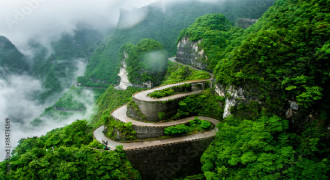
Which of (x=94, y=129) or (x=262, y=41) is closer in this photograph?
(x=262, y=41)

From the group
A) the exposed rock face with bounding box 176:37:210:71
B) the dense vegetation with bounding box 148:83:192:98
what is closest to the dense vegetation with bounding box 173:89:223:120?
the dense vegetation with bounding box 148:83:192:98

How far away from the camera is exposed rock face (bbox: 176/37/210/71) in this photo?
35.8 meters

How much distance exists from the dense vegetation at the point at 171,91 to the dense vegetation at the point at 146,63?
18.0 m

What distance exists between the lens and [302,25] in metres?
16.9

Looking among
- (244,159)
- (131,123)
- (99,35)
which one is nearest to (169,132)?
(131,123)

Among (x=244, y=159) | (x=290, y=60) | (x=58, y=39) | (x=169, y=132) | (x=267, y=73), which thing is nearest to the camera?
(x=244, y=159)

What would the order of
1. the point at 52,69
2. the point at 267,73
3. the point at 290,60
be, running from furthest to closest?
1. the point at 52,69
2. the point at 267,73
3. the point at 290,60

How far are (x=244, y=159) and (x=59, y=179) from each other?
13.2m

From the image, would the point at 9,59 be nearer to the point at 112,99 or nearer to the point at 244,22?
the point at 112,99

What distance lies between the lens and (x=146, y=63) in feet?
151

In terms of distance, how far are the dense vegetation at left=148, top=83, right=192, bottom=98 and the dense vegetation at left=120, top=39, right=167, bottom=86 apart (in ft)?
59.0

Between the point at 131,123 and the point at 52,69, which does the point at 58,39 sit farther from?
the point at 131,123

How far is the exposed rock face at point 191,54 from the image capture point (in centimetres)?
3580

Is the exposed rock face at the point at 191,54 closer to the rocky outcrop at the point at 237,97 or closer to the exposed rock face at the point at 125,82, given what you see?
the exposed rock face at the point at 125,82
